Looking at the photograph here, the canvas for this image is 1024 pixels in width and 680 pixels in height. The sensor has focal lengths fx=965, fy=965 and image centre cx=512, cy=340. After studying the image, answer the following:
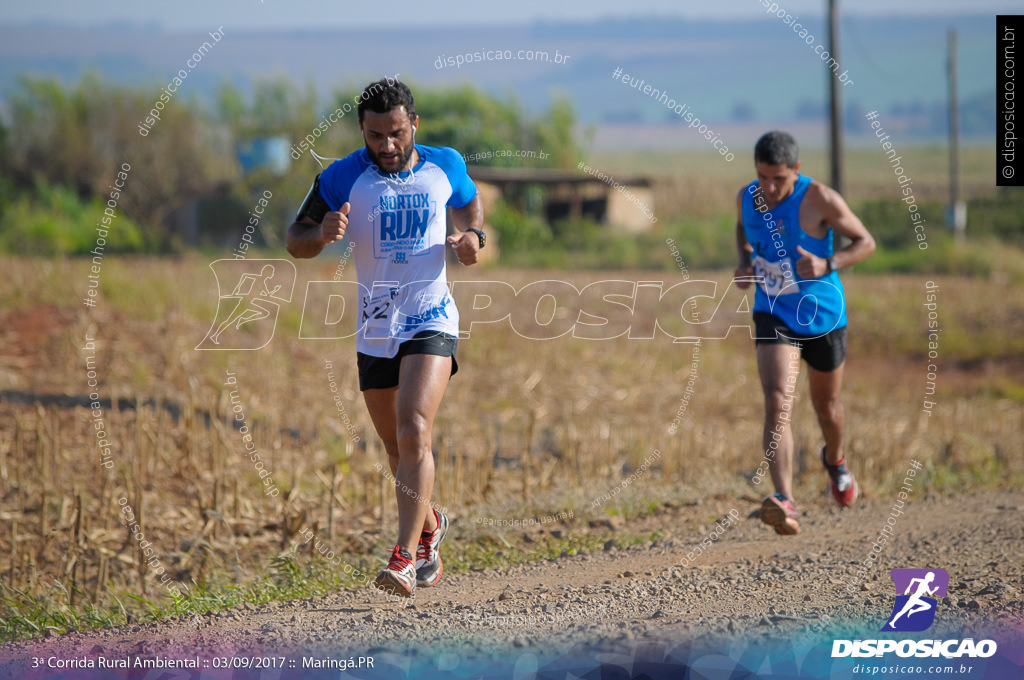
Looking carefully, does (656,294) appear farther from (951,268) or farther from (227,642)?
(227,642)

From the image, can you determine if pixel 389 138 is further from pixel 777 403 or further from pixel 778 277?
pixel 777 403

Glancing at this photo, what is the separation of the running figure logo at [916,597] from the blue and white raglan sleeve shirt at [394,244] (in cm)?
242

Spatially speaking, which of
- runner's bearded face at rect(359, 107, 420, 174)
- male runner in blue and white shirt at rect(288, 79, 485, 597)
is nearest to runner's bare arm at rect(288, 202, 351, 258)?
male runner in blue and white shirt at rect(288, 79, 485, 597)

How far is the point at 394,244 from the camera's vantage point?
4617 millimetres

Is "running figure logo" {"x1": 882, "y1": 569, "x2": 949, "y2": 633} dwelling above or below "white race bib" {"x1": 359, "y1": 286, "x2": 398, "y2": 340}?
below

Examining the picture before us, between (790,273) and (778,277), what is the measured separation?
0.07 meters

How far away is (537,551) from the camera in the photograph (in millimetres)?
6055

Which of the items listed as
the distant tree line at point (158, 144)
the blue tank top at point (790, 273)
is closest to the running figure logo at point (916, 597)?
the blue tank top at point (790, 273)

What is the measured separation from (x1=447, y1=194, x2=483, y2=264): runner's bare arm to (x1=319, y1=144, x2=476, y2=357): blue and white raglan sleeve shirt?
5.0 inches

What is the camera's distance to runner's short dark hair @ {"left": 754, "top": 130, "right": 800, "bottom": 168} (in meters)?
5.44

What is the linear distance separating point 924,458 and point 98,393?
25.0 ft

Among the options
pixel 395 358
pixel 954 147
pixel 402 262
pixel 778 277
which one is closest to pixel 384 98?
pixel 402 262

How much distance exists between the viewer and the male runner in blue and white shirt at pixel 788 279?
5.49m

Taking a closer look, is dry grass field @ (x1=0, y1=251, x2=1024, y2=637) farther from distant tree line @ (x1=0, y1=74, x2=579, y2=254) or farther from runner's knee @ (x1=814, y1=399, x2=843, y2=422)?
distant tree line @ (x1=0, y1=74, x2=579, y2=254)
